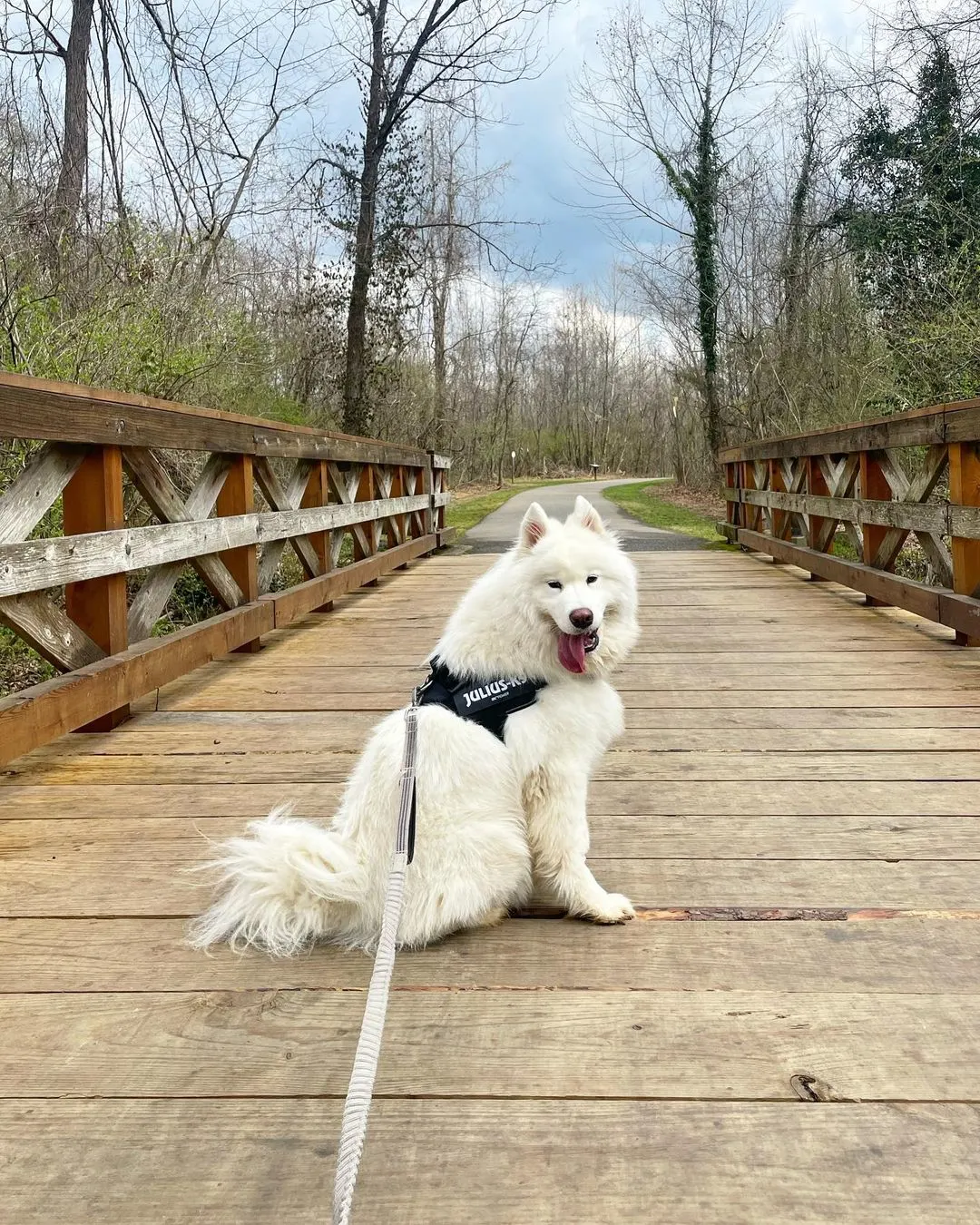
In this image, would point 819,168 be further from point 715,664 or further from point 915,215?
point 715,664

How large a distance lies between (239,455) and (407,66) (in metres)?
12.6

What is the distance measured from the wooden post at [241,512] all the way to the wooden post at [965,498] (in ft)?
13.7

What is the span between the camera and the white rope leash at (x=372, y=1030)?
3.66 ft

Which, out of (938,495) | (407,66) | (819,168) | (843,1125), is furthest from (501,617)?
(819,168)

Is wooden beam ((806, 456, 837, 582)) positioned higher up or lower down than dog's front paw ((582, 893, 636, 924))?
higher up

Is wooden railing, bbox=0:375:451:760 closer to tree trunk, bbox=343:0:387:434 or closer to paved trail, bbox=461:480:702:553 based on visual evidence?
paved trail, bbox=461:480:702:553

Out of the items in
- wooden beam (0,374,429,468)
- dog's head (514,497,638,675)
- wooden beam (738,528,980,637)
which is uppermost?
wooden beam (0,374,429,468)

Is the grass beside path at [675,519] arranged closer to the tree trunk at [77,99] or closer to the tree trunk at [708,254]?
the tree trunk at [708,254]

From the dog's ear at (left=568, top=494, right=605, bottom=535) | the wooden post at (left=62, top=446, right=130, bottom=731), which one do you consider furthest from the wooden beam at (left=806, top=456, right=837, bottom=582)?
the wooden post at (left=62, top=446, right=130, bottom=731)

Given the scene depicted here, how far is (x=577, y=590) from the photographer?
2383 mm

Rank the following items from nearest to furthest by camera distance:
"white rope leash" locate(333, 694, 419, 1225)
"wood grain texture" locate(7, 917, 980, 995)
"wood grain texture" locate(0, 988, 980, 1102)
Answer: "white rope leash" locate(333, 694, 419, 1225) → "wood grain texture" locate(0, 988, 980, 1102) → "wood grain texture" locate(7, 917, 980, 995)

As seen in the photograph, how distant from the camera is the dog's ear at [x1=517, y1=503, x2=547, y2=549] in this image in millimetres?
2574

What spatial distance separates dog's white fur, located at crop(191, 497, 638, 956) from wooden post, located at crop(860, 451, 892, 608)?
4991mm

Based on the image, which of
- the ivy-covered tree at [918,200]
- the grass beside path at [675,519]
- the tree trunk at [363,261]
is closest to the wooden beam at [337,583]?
the grass beside path at [675,519]
